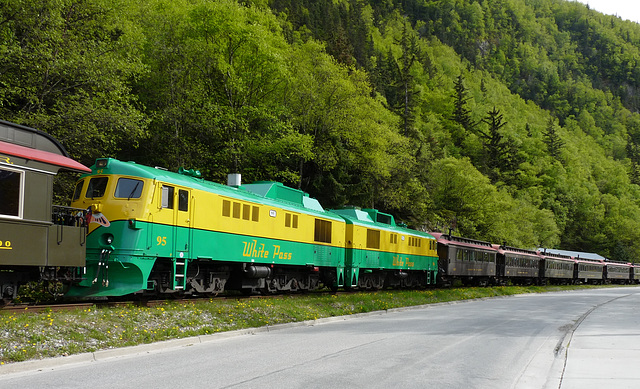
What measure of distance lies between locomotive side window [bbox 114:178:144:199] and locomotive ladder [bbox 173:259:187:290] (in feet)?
7.23

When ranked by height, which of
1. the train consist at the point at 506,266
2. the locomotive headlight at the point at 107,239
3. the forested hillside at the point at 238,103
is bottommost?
the train consist at the point at 506,266

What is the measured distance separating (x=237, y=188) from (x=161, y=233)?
5802 mm

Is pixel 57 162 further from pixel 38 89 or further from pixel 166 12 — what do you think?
pixel 166 12

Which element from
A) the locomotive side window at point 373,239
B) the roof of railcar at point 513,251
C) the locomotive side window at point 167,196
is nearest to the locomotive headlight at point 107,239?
the locomotive side window at point 167,196

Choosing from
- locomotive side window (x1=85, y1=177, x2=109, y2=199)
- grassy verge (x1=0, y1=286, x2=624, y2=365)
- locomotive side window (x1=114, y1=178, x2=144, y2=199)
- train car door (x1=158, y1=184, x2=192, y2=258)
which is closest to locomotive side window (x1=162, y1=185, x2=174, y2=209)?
train car door (x1=158, y1=184, x2=192, y2=258)

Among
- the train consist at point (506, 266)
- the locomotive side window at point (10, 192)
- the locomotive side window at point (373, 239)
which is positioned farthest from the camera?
the train consist at point (506, 266)

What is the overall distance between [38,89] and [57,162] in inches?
481

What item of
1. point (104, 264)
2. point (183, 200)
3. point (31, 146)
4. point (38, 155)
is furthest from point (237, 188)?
point (38, 155)

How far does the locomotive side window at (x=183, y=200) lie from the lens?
53.4 feet

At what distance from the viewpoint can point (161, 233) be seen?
15.5 m

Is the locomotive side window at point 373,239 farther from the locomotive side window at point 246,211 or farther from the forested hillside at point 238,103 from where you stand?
the locomotive side window at point 246,211

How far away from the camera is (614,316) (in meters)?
21.0

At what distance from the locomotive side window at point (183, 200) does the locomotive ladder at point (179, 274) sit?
1.49 metres

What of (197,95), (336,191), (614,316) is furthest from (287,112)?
(614,316)
